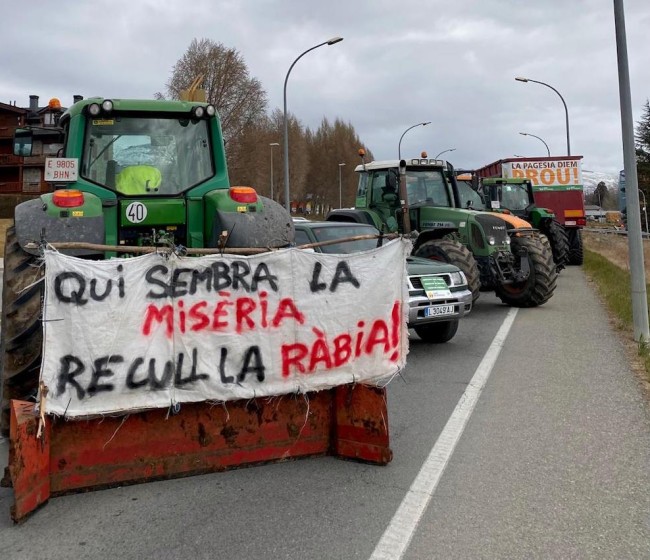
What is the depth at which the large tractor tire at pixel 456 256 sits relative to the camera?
10.4 m

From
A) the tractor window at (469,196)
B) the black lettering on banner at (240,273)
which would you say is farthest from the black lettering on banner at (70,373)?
the tractor window at (469,196)

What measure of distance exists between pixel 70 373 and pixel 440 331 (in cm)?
624

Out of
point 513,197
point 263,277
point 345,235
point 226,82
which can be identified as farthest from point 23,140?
point 226,82

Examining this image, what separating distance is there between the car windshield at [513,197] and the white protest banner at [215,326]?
52.1ft

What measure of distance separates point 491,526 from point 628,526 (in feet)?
2.45

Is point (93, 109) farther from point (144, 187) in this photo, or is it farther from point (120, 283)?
point (120, 283)

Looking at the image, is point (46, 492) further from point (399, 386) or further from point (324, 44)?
point (324, 44)

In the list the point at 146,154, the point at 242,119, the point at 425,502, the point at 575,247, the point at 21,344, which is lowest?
the point at 425,502

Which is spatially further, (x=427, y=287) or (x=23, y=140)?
(x=427, y=287)

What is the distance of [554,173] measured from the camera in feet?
74.4

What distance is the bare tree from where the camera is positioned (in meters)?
45.0

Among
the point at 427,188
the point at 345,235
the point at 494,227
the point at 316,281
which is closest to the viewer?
the point at 316,281

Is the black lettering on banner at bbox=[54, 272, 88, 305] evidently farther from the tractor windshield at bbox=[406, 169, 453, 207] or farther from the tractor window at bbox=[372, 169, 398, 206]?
the tractor windshield at bbox=[406, 169, 453, 207]

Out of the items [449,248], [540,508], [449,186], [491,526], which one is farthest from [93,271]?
[449,186]
